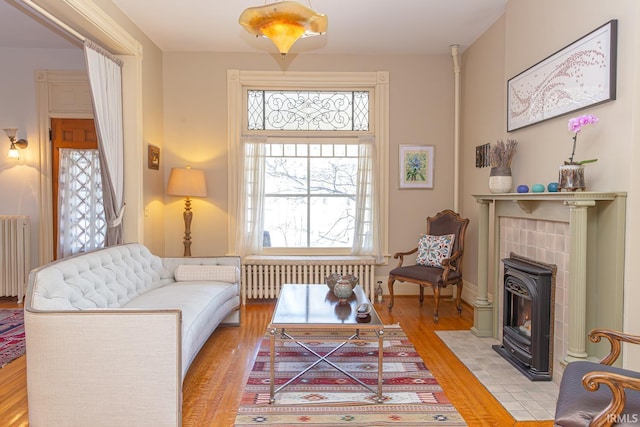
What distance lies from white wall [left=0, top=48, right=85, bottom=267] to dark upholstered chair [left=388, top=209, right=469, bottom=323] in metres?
4.59

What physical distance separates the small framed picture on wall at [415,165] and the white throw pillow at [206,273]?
2.52m

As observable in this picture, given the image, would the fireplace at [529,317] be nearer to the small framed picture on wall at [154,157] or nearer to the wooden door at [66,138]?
the small framed picture on wall at [154,157]

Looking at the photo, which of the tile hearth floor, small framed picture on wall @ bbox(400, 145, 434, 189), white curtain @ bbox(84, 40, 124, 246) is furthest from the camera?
small framed picture on wall @ bbox(400, 145, 434, 189)

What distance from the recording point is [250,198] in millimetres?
5094

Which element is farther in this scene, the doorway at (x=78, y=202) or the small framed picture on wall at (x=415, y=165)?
the small framed picture on wall at (x=415, y=165)

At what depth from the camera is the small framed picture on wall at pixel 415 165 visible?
523cm

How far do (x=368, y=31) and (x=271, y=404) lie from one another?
390 centimetres

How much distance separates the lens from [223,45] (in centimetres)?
492

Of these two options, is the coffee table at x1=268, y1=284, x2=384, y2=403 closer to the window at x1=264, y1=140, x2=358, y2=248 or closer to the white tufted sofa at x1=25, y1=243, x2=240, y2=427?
the white tufted sofa at x1=25, y1=243, x2=240, y2=427

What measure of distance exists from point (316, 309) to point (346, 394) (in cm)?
60

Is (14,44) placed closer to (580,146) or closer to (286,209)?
(286,209)

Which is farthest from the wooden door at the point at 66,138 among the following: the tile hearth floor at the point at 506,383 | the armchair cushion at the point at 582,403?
the armchair cushion at the point at 582,403

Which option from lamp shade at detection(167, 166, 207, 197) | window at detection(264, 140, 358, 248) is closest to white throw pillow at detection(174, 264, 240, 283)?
lamp shade at detection(167, 166, 207, 197)

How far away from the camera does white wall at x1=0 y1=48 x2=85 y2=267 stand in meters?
5.03
